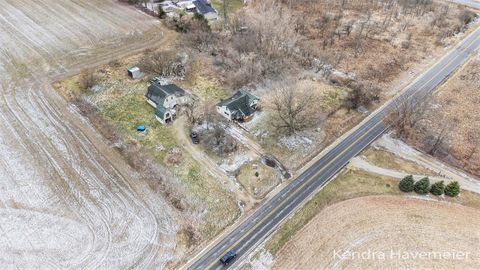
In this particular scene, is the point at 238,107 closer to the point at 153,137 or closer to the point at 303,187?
the point at 153,137

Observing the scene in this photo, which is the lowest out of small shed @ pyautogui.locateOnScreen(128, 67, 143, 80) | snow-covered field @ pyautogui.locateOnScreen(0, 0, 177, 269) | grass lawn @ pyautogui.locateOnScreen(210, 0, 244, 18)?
snow-covered field @ pyautogui.locateOnScreen(0, 0, 177, 269)

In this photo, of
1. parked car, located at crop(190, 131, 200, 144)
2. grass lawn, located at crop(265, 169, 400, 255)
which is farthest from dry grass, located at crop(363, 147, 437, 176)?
parked car, located at crop(190, 131, 200, 144)

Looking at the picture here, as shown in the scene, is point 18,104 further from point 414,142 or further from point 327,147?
point 414,142

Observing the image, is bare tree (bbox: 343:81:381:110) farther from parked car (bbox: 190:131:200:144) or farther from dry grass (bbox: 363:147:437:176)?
parked car (bbox: 190:131:200:144)

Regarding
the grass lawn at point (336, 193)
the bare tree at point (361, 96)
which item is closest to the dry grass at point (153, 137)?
the grass lawn at point (336, 193)

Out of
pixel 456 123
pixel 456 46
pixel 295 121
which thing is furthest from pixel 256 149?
pixel 456 46

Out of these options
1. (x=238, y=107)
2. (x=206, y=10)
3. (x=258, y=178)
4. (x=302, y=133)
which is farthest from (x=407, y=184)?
(x=206, y=10)
